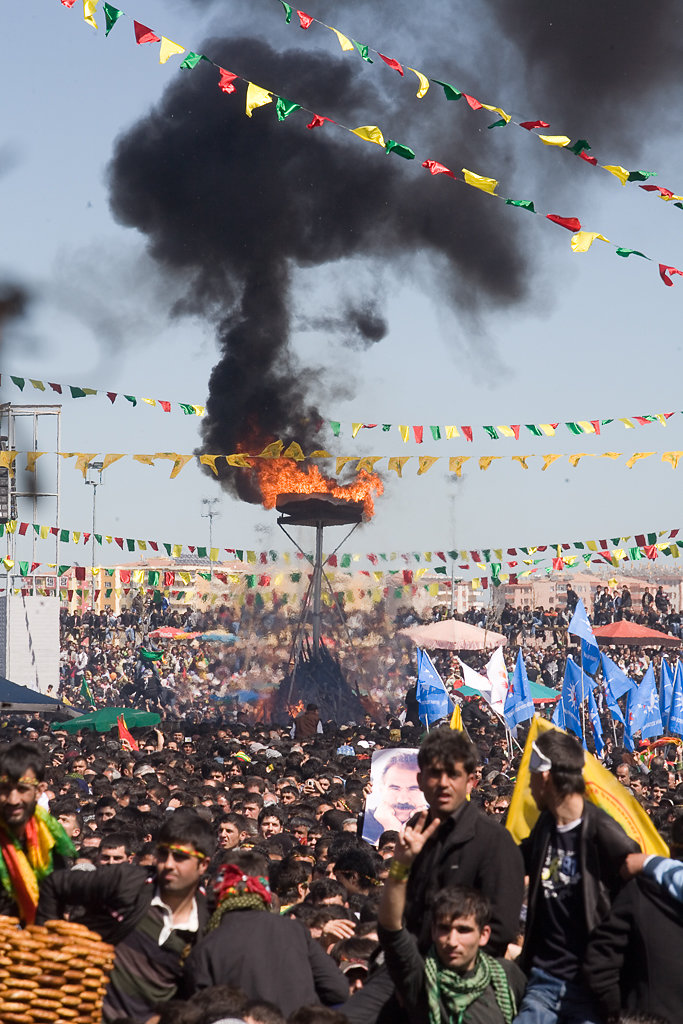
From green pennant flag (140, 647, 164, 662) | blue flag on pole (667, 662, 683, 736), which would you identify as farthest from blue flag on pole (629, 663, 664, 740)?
green pennant flag (140, 647, 164, 662)

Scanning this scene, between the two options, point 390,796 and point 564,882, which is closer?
point 564,882

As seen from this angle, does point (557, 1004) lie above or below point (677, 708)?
above

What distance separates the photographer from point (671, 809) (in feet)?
34.2

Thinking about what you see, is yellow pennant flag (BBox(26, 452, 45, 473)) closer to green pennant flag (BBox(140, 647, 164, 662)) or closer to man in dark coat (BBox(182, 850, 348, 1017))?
green pennant flag (BBox(140, 647, 164, 662))

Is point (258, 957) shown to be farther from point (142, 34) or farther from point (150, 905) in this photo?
point (142, 34)

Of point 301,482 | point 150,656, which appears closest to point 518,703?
point 150,656

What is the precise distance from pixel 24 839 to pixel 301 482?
107 ft

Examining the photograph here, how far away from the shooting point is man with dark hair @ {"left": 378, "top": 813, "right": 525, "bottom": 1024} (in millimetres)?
4137

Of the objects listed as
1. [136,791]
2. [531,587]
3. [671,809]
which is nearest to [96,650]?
[136,791]

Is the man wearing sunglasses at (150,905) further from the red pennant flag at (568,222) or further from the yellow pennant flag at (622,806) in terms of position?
the red pennant flag at (568,222)

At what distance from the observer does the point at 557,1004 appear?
4.39m

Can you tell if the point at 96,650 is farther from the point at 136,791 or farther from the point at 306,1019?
the point at 306,1019

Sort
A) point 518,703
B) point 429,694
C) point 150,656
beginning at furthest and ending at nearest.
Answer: point 150,656 → point 429,694 → point 518,703

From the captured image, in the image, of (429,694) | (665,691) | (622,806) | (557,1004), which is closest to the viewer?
(557,1004)
